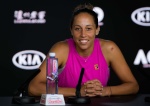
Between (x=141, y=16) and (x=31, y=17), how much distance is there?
900 millimetres

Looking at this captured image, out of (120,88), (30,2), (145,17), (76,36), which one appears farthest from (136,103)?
(30,2)

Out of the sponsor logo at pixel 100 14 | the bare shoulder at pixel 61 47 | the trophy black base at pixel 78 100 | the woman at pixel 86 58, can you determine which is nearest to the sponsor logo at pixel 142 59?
the sponsor logo at pixel 100 14

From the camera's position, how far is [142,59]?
10.1 feet

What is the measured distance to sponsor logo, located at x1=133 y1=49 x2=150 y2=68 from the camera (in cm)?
307

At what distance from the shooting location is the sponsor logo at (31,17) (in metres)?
3.17

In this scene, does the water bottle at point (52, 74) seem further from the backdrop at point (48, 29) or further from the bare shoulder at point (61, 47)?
the backdrop at point (48, 29)

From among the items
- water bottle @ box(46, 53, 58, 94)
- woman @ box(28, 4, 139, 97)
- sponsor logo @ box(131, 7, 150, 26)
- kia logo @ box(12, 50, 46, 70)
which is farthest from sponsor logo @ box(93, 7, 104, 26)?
water bottle @ box(46, 53, 58, 94)

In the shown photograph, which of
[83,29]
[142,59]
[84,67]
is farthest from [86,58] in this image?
[142,59]

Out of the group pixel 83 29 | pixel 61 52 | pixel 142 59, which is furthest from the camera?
pixel 142 59

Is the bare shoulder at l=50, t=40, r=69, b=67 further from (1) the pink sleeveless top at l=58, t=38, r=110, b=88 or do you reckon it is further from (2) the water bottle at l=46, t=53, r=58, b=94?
(2) the water bottle at l=46, t=53, r=58, b=94

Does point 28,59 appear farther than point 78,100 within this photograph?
Yes

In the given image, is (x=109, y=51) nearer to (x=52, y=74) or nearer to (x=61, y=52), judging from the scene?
(x=61, y=52)

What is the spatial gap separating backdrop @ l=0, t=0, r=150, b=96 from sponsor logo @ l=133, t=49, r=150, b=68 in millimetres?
23

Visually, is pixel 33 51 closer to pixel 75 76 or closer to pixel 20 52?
pixel 20 52
